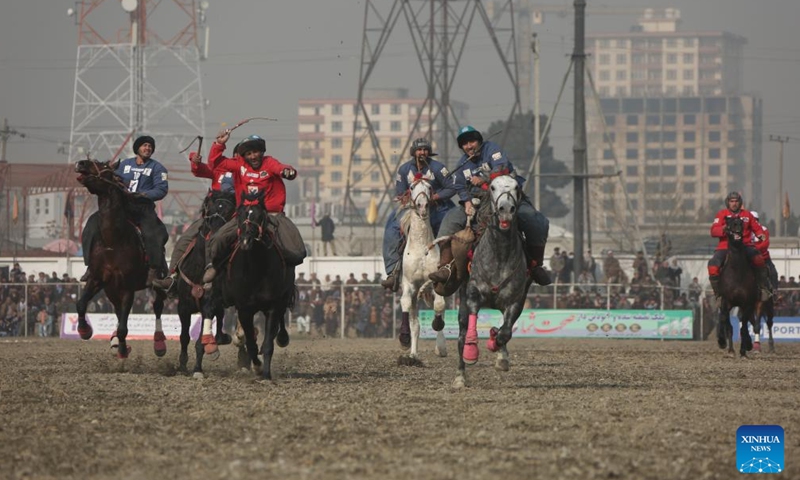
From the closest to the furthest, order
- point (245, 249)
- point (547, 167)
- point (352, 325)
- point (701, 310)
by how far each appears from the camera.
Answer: point (245, 249), point (701, 310), point (352, 325), point (547, 167)

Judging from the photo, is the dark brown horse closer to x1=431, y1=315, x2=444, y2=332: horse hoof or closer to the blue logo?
x1=431, y1=315, x2=444, y2=332: horse hoof

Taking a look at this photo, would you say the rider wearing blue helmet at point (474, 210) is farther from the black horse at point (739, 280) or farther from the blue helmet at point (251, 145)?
the black horse at point (739, 280)

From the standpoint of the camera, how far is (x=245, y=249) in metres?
15.0

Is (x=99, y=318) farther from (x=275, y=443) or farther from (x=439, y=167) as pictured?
(x=275, y=443)

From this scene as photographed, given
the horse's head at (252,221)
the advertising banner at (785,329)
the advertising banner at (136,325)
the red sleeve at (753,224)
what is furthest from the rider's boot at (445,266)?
the advertising banner at (785,329)

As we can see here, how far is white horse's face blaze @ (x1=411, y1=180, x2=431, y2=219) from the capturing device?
18938 mm

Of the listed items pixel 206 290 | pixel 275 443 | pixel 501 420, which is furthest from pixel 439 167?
pixel 275 443

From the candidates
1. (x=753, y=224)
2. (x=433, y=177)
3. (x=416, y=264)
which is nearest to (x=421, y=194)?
(x=433, y=177)

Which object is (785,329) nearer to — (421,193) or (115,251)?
(421,193)

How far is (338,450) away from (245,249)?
5.56 meters

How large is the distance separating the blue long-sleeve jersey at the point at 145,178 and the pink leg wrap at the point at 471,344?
19.1ft

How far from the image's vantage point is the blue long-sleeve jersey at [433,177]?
19.2 m

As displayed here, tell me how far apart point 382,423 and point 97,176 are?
7809mm

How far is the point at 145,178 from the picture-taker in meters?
19.0
